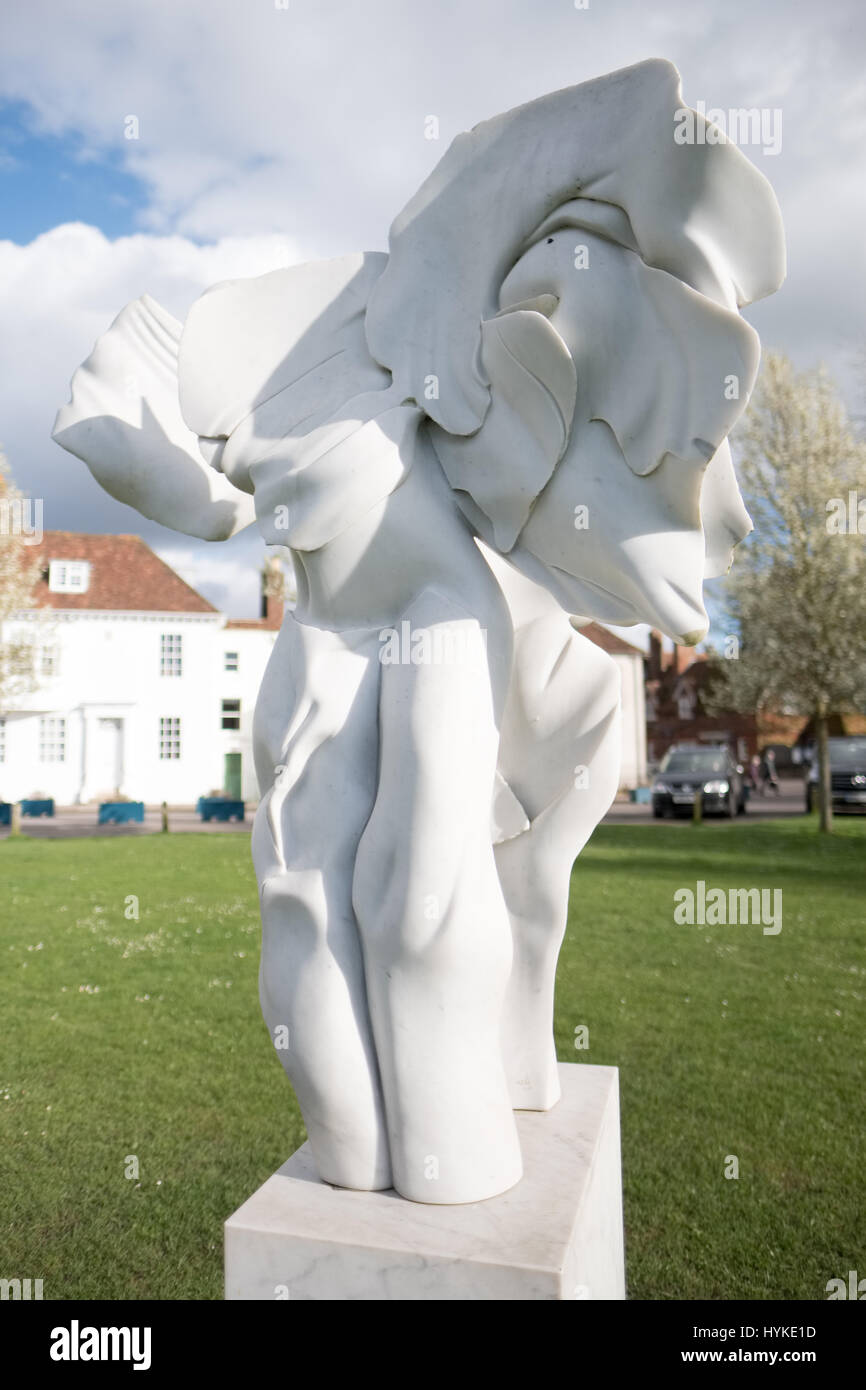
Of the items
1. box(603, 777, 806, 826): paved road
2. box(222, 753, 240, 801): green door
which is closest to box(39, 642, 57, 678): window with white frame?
box(222, 753, 240, 801): green door

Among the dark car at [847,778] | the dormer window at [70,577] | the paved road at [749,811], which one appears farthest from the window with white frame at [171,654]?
the dark car at [847,778]

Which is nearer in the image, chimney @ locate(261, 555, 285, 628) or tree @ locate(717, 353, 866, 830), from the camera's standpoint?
tree @ locate(717, 353, 866, 830)

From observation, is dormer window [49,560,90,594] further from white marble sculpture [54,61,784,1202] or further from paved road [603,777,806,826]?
white marble sculpture [54,61,784,1202]

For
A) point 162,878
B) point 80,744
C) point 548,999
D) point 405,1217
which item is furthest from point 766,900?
point 80,744

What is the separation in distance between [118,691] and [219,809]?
24.4 feet

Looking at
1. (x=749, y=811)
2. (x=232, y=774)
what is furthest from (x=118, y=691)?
(x=749, y=811)

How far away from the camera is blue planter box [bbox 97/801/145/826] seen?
20.5 meters

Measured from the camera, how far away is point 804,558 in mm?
16625

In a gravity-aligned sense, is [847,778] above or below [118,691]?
below

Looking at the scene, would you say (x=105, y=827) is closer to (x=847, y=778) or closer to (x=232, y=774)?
(x=232, y=774)

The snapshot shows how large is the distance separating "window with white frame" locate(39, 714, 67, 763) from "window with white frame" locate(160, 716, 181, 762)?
2.49 metres

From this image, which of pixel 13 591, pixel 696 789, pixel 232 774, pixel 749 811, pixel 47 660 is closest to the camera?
pixel 13 591

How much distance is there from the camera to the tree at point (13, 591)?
17.8 meters

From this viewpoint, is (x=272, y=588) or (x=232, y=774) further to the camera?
(x=232, y=774)
